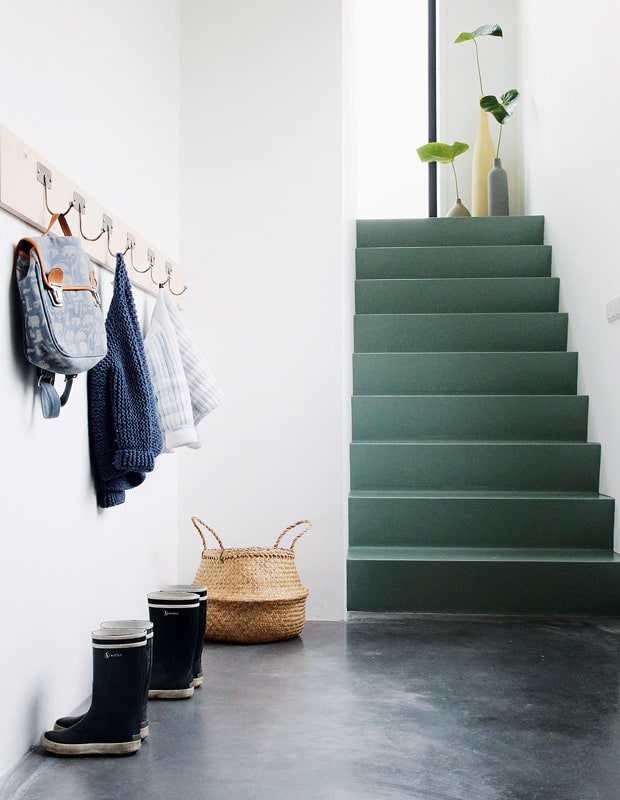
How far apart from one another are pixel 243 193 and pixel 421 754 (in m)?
1.97

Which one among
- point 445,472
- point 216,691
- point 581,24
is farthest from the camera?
point 581,24

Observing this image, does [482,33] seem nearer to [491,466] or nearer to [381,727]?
[491,466]

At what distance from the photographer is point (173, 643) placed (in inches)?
81.5

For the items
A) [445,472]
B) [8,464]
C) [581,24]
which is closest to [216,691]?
[8,464]

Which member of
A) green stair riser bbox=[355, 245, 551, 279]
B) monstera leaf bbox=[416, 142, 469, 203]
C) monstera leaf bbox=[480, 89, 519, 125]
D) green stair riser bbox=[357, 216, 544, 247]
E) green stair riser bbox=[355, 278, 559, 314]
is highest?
monstera leaf bbox=[480, 89, 519, 125]

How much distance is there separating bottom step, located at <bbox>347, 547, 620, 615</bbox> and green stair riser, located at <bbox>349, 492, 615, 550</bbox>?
0.78 feet

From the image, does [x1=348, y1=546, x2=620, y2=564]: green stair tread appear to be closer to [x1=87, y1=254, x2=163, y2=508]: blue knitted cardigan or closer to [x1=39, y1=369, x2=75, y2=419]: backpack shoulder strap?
[x1=87, y1=254, x2=163, y2=508]: blue knitted cardigan

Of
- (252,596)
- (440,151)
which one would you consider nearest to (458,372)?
(252,596)

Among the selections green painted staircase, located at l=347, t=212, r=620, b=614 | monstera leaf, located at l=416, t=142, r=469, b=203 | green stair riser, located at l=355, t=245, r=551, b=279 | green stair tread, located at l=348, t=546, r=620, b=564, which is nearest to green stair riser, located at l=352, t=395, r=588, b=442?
green painted staircase, located at l=347, t=212, r=620, b=614

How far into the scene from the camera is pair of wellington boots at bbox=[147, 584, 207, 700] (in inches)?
81.0

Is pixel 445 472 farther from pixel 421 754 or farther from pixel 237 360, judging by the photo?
pixel 421 754

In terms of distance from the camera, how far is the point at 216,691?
216cm

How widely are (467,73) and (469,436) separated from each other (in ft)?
9.70

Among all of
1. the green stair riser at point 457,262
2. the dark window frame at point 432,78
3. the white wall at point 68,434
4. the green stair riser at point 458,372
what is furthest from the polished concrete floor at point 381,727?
the dark window frame at point 432,78
